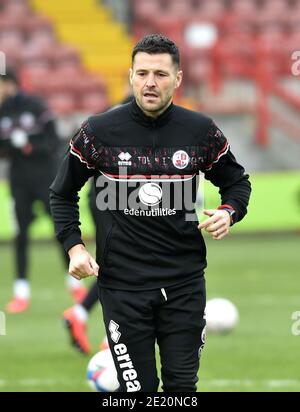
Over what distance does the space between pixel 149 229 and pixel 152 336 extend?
0.53m

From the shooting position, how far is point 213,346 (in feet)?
31.0

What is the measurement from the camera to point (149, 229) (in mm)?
5465

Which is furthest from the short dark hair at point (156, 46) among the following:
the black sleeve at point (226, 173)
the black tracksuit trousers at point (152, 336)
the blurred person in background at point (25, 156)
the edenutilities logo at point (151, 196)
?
the blurred person in background at point (25, 156)

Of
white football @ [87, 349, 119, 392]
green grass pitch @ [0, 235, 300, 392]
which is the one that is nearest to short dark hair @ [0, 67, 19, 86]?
green grass pitch @ [0, 235, 300, 392]

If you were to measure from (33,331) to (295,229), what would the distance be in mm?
8758

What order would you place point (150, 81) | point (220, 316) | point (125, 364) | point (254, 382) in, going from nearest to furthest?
point (150, 81), point (125, 364), point (254, 382), point (220, 316)

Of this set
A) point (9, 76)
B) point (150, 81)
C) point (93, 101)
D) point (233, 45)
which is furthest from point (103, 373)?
point (233, 45)

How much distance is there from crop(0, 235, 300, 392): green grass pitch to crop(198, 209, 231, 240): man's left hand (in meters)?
2.58

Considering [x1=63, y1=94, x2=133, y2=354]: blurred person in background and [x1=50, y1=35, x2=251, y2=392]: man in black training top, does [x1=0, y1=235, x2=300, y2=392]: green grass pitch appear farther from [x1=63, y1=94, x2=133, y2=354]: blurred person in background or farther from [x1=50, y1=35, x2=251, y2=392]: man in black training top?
[x1=50, y1=35, x2=251, y2=392]: man in black training top

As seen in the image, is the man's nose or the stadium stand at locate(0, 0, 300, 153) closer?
the man's nose

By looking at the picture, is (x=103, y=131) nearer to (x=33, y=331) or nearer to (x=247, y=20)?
(x=33, y=331)

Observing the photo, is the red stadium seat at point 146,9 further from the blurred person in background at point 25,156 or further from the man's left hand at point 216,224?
the man's left hand at point 216,224

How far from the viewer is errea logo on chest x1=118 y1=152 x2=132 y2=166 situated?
545 cm

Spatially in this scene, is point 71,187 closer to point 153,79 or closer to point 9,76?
point 153,79
